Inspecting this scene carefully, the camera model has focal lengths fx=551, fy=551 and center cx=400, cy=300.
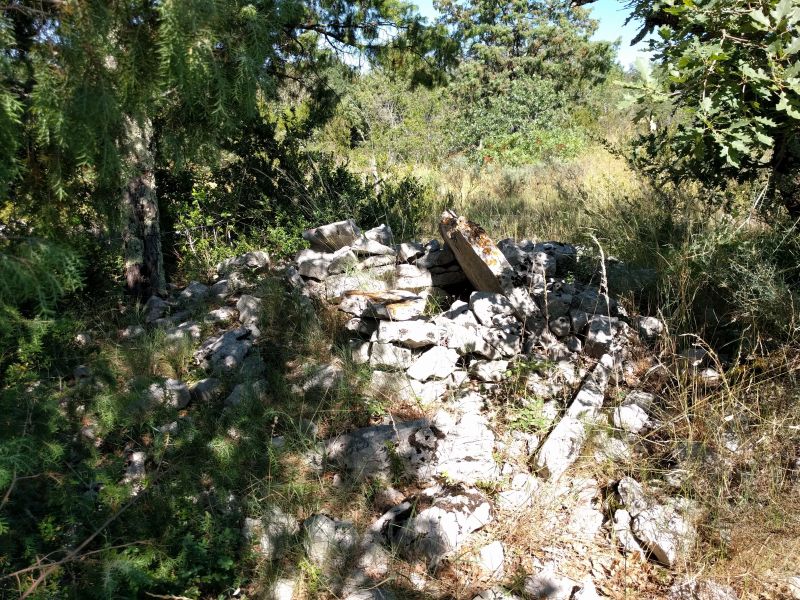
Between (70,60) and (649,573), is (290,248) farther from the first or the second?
(649,573)

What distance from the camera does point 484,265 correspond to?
14.4 feet

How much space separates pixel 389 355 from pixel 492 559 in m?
1.70

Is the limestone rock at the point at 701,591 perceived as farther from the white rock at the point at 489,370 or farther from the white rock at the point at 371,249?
the white rock at the point at 371,249

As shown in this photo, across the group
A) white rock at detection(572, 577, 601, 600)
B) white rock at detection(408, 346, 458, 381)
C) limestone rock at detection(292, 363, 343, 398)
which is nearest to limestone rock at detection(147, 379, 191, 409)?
A: limestone rock at detection(292, 363, 343, 398)

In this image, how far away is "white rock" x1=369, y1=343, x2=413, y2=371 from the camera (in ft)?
13.3

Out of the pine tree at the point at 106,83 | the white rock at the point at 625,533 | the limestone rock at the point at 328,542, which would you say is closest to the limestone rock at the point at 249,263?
the pine tree at the point at 106,83

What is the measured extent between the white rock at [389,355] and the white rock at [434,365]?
105mm

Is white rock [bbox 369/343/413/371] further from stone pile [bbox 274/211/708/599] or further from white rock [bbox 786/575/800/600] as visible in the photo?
white rock [bbox 786/575/800/600]

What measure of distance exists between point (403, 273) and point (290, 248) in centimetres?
141

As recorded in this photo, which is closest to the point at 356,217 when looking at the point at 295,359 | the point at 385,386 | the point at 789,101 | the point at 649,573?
the point at 295,359

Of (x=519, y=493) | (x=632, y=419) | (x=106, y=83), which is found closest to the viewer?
(x=106, y=83)

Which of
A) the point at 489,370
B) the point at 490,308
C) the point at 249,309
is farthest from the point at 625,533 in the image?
the point at 249,309

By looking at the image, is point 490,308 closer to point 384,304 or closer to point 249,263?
point 384,304

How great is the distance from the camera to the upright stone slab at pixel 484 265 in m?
4.21
